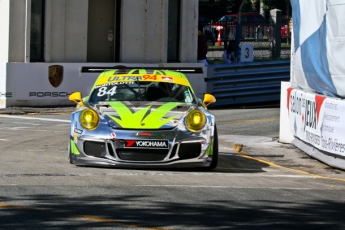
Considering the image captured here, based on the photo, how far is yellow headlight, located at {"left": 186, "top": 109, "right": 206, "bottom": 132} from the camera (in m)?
10.0

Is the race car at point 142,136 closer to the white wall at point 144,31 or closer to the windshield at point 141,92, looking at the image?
the windshield at point 141,92

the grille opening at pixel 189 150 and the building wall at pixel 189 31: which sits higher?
the building wall at pixel 189 31

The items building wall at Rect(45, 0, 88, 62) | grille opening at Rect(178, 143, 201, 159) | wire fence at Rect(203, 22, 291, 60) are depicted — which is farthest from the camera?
wire fence at Rect(203, 22, 291, 60)

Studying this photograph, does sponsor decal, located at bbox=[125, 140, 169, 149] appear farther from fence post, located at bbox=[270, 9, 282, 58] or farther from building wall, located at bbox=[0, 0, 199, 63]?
fence post, located at bbox=[270, 9, 282, 58]

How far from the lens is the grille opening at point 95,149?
32.2 feet

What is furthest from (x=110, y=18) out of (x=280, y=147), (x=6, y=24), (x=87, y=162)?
(x=87, y=162)

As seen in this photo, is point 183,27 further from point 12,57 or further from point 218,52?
point 12,57

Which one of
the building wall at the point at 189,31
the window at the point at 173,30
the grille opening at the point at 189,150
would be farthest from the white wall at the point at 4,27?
the grille opening at the point at 189,150

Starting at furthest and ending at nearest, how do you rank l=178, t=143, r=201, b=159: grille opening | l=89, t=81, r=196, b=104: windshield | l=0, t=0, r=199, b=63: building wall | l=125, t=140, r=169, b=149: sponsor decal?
l=0, t=0, r=199, b=63: building wall, l=89, t=81, r=196, b=104: windshield, l=178, t=143, r=201, b=159: grille opening, l=125, t=140, r=169, b=149: sponsor decal

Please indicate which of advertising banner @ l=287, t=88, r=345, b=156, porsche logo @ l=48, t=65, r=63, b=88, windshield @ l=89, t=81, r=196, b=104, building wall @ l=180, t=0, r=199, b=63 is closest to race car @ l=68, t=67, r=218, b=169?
windshield @ l=89, t=81, r=196, b=104

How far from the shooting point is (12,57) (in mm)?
19594

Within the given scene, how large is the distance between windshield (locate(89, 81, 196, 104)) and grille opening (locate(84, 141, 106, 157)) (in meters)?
1.15

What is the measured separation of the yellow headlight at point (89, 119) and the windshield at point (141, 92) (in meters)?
0.85

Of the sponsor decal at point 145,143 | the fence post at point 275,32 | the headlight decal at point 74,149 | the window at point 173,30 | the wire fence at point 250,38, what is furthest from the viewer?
the fence post at point 275,32
